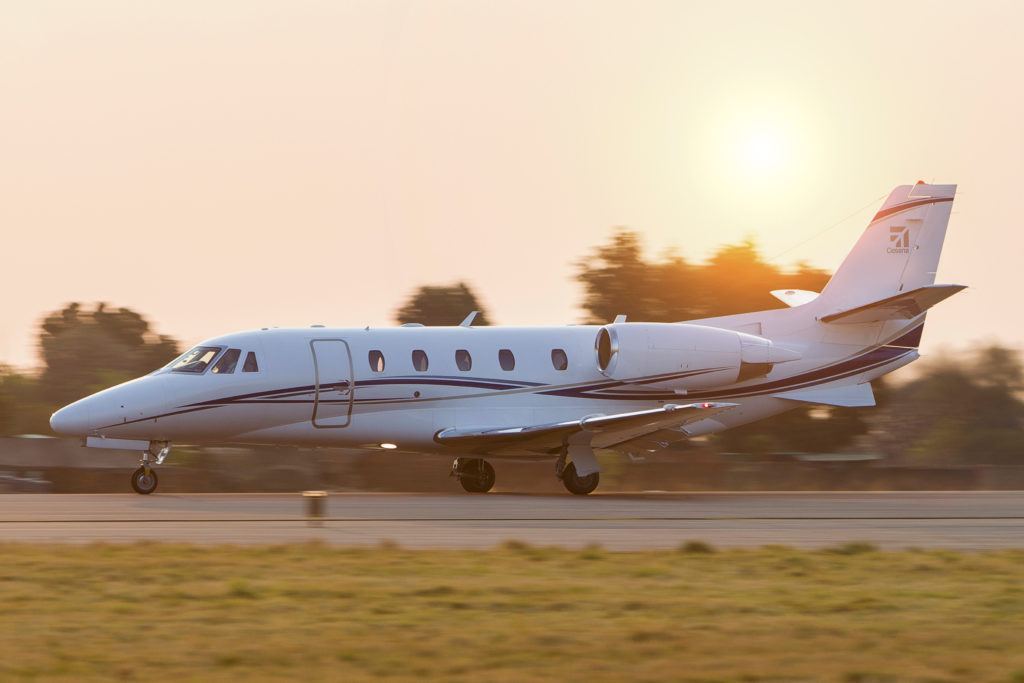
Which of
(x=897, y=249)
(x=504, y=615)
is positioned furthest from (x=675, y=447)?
(x=504, y=615)

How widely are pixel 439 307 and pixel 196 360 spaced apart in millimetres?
23903

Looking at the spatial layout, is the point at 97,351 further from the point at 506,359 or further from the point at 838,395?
the point at 838,395

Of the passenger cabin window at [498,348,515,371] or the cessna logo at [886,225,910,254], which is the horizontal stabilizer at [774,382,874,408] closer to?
the cessna logo at [886,225,910,254]

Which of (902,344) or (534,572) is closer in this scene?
(534,572)

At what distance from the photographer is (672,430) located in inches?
988

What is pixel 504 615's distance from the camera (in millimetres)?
10086

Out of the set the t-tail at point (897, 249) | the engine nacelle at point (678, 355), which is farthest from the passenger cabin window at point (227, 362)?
the t-tail at point (897, 249)

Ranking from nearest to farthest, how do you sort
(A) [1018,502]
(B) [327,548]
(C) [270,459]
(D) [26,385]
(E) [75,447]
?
1. (B) [327,548]
2. (A) [1018,502]
3. (E) [75,447]
4. (C) [270,459]
5. (D) [26,385]

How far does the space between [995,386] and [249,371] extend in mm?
35974

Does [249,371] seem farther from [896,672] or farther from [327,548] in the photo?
[896,672]

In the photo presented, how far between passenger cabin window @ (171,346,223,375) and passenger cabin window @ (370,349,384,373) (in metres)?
2.69

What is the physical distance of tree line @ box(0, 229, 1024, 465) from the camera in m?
42.7

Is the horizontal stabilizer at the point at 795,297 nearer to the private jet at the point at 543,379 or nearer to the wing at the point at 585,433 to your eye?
the private jet at the point at 543,379

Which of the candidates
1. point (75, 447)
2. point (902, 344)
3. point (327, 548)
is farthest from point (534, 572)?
point (75, 447)
